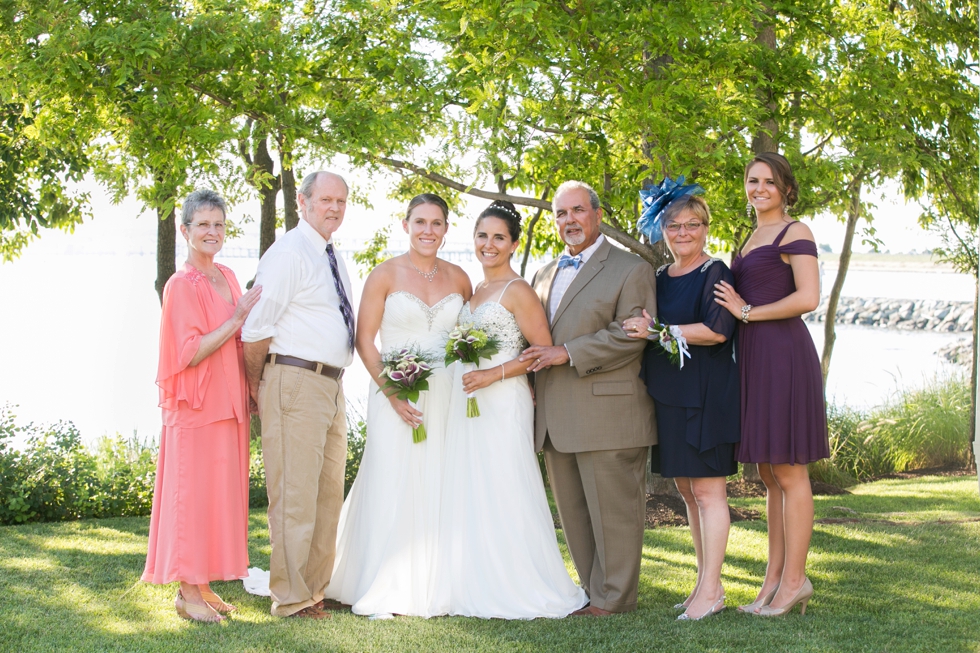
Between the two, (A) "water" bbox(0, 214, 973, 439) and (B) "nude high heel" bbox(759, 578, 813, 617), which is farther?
(A) "water" bbox(0, 214, 973, 439)

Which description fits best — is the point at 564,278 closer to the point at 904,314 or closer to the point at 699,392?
the point at 699,392

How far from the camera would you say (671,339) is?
15.0 feet

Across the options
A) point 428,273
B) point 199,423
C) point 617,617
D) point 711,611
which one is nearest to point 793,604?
point 711,611

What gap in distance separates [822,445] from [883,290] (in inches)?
1896

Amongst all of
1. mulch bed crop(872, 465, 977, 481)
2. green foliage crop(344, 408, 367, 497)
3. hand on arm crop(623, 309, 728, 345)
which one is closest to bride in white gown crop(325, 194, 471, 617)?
hand on arm crop(623, 309, 728, 345)

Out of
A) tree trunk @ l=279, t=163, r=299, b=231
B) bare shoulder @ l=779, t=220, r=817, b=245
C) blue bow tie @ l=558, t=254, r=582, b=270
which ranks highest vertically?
tree trunk @ l=279, t=163, r=299, b=231

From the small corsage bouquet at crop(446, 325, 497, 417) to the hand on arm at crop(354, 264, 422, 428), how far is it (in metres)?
0.41

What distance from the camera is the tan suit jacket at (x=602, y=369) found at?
4.76 metres

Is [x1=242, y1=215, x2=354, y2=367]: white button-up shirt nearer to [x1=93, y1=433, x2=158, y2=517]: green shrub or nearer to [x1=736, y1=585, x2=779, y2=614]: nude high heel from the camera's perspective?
[x1=736, y1=585, x2=779, y2=614]: nude high heel

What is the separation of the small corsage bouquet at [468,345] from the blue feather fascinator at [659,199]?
43.3 inches

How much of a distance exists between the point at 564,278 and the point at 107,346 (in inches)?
690

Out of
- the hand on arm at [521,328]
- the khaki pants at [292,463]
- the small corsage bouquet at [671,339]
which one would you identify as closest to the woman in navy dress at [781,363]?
the small corsage bouquet at [671,339]

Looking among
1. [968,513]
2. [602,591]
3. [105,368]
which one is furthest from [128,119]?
[105,368]

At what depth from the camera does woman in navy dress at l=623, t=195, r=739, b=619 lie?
4.61 metres
